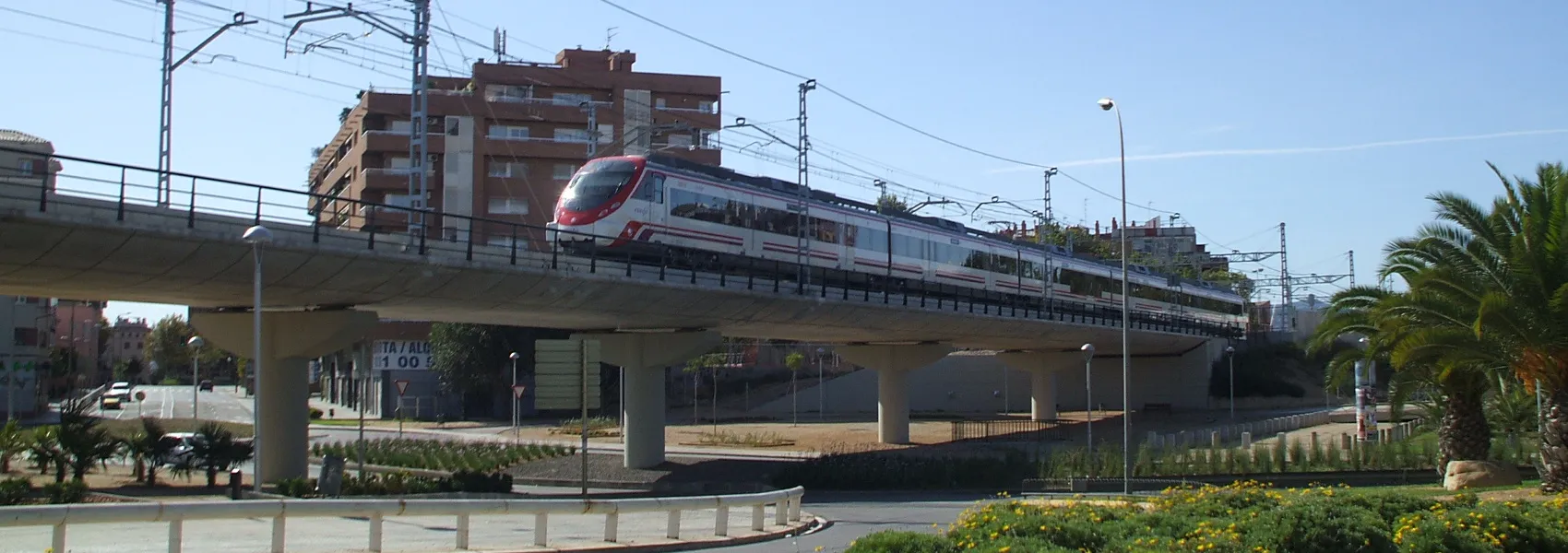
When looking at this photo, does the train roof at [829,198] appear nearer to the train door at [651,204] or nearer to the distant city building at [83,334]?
the train door at [651,204]

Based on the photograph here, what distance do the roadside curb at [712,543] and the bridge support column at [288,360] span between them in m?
11.4

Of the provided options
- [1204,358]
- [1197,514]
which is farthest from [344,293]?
[1204,358]

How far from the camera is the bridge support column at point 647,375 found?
3422 centimetres

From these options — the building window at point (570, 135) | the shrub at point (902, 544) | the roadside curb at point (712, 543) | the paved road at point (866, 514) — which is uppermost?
the building window at point (570, 135)

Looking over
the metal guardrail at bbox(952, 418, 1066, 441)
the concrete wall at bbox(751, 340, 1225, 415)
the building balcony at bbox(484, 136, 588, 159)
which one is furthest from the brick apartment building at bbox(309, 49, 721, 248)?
the metal guardrail at bbox(952, 418, 1066, 441)

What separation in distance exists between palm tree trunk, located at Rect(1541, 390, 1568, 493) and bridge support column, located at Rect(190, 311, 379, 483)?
21.2 m

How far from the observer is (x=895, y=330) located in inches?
1677

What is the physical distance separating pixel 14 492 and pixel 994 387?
5935 cm

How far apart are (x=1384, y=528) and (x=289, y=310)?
21346mm

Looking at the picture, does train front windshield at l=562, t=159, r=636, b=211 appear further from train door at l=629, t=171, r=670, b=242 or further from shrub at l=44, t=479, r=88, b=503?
shrub at l=44, t=479, r=88, b=503

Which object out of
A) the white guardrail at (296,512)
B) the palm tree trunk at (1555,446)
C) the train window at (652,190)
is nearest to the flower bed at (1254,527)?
the white guardrail at (296,512)

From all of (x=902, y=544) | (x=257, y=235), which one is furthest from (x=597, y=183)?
(x=902, y=544)

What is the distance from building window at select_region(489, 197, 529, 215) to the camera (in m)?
76.8

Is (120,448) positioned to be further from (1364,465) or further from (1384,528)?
(1364,465)
